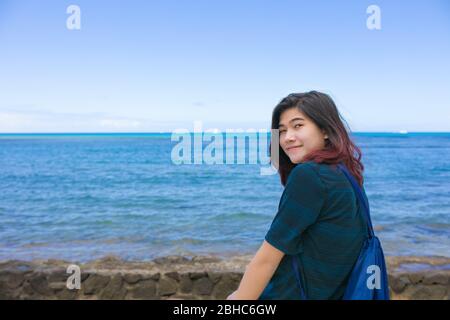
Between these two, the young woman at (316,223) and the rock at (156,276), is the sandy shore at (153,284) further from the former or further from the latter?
the young woman at (316,223)

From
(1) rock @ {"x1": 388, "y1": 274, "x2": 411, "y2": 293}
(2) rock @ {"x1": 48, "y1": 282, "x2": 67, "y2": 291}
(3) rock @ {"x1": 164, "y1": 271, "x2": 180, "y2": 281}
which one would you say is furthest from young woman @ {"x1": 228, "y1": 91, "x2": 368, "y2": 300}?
(2) rock @ {"x1": 48, "y1": 282, "x2": 67, "y2": 291}

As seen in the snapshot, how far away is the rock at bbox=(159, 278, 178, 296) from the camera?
6.15 meters

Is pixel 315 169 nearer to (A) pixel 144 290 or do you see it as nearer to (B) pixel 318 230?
(B) pixel 318 230

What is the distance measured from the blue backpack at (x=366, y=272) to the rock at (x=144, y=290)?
16.8 feet

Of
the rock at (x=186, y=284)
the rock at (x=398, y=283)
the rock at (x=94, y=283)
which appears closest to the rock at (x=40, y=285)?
the rock at (x=94, y=283)

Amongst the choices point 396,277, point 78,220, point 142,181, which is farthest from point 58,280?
A: point 142,181

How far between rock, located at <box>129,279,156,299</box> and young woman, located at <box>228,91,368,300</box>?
500 centimetres

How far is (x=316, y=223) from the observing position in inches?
52.8

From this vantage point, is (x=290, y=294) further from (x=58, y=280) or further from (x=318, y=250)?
(x=58, y=280)

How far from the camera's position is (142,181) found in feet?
88.2

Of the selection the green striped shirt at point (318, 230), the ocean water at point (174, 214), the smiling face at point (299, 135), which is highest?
the smiling face at point (299, 135)

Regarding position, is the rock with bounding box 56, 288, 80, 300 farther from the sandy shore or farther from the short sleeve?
the short sleeve

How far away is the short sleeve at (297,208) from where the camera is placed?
4.24 feet

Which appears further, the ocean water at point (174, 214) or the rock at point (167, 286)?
the ocean water at point (174, 214)
